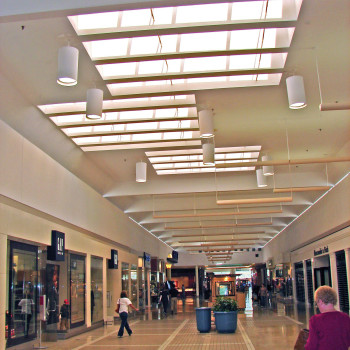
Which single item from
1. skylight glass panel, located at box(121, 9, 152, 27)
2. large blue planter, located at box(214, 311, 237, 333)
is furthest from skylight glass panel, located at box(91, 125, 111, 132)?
large blue planter, located at box(214, 311, 237, 333)

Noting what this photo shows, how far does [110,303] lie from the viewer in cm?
2234

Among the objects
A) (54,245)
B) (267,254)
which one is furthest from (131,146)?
(267,254)

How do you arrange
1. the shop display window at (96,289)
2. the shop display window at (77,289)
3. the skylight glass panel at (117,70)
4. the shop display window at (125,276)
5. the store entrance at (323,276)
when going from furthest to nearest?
the store entrance at (323,276) < the shop display window at (125,276) < the shop display window at (96,289) < the shop display window at (77,289) < the skylight glass panel at (117,70)

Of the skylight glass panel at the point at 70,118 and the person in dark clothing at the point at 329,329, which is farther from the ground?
the skylight glass panel at the point at 70,118

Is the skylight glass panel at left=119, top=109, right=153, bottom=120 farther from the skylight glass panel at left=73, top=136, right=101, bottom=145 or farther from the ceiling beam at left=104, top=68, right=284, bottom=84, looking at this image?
the ceiling beam at left=104, top=68, right=284, bottom=84

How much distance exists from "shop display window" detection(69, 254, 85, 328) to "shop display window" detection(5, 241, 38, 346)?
10.5 feet

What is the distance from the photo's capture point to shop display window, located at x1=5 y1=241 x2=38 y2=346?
1142 centimetres

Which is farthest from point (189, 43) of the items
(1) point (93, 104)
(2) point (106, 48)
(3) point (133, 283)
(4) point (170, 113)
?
(3) point (133, 283)

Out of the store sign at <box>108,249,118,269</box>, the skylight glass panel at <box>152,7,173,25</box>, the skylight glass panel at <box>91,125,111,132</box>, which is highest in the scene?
the skylight glass panel at <box>152,7,173,25</box>

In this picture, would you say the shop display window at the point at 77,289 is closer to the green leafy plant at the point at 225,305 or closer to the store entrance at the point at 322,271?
the green leafy plant at the point at 225,305

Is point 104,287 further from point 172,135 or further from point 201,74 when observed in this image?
point 201,74

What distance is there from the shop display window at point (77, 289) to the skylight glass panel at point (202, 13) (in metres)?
10.7

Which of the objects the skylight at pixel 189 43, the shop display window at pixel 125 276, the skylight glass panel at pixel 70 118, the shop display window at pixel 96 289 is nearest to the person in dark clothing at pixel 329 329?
the skylight at pixel 189 43

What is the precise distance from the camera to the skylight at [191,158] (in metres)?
15.3
